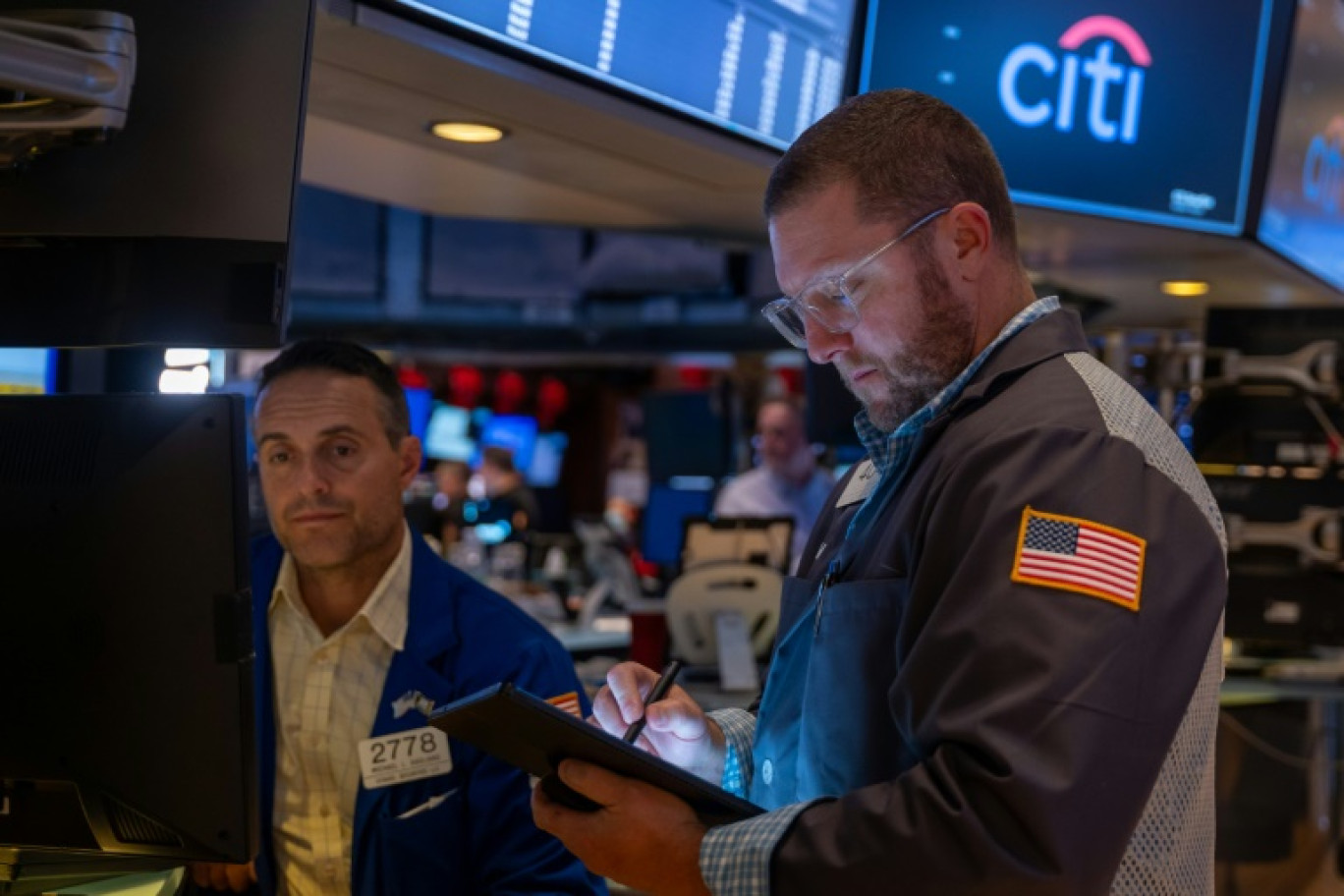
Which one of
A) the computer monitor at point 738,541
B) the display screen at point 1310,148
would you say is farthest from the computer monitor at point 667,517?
the display screen at point 1310,148

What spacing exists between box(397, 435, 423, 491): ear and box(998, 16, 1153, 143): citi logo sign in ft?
6.60

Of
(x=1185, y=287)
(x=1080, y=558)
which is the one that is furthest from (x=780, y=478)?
(x=1080, y=558)

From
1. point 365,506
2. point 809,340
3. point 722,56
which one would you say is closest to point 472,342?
point 722,56

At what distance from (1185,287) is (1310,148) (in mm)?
1097

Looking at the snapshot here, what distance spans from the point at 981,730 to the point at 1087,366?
1.39ft

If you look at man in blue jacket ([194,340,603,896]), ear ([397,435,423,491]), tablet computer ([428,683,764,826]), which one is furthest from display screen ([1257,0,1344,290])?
tablet computer ([428,683,764,826])

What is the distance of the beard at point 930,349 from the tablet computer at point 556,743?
0.45 metres

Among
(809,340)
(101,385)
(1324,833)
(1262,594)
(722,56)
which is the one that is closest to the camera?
(809,340)

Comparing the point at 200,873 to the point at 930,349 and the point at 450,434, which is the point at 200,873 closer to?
the point at 930,349

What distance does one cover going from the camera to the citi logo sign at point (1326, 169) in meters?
4.84

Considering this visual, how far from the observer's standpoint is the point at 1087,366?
1441mm

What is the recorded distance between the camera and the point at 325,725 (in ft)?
7.23

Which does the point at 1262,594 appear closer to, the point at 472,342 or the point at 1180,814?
the point at 1180,814

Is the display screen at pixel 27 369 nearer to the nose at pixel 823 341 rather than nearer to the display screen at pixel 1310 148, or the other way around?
the nose at pixel 823 341
